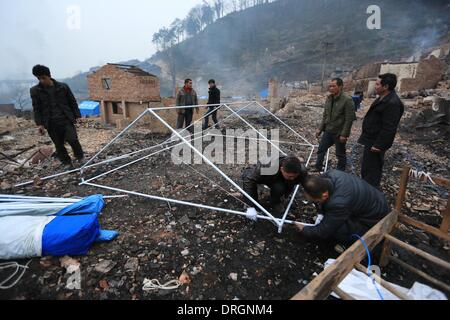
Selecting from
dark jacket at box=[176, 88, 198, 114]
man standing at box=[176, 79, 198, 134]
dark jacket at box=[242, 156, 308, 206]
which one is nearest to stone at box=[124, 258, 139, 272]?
dark jacket at box=[242, 156, 308, 206]

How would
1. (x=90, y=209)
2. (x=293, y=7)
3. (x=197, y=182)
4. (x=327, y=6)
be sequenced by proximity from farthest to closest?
1. (x=293, y=7)
2. (x=327, y=6)
3. (x=197, y=182)
4. (x=90, y=209)

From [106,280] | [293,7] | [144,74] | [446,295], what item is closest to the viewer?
[446,295]

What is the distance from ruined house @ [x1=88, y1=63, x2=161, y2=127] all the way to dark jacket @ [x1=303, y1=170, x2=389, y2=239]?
45.2 feet

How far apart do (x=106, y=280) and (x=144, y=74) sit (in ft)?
52.7

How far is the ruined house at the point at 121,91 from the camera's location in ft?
48.9

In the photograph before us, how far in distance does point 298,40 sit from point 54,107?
5385cm

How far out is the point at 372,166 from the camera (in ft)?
11.0

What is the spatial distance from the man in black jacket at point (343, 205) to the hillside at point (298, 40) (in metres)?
36.5

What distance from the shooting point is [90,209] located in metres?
2.86

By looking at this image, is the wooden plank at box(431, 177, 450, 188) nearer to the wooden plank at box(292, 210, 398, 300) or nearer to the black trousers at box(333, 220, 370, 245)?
the wooden plank at box(292, 210, 398, 300)

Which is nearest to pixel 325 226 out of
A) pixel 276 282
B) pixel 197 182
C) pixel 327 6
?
pixel 276 282

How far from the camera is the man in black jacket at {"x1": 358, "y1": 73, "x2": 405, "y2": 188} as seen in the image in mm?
2982

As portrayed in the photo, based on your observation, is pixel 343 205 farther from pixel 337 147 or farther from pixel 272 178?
pixel 337 147
